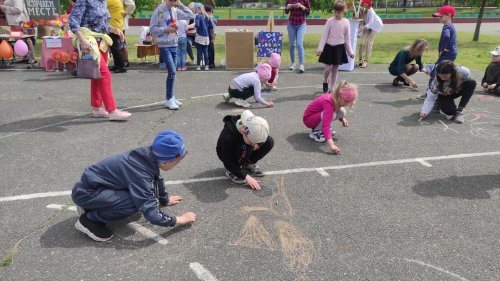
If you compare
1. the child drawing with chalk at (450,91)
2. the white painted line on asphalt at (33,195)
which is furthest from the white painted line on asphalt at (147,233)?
the child drawing with chalk at (450,91)

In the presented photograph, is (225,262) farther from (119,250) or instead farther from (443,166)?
(443,166)

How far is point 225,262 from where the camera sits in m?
2.68

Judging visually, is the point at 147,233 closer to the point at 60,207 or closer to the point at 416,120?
the point at 60,207

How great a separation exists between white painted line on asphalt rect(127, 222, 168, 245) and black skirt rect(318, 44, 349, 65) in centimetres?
539

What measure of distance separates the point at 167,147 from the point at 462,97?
5061 mm

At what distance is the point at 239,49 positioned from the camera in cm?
1023

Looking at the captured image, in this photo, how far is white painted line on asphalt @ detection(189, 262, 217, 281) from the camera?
253 centimetres

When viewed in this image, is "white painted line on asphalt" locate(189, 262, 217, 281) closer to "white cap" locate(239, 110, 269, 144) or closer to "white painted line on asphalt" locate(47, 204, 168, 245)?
"white painted line on asphalt" locate(47, 204, 168, 245)

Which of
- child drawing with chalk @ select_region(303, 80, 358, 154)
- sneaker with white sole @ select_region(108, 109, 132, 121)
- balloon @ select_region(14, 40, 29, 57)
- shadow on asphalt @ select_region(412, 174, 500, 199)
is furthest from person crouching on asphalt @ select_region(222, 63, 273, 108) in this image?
balloon @ select_region(14, 40, 29, 57)

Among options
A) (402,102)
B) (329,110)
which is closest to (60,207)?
(329,110)

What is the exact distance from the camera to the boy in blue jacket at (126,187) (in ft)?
8.95

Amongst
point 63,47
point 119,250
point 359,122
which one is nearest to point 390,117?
point 359,122

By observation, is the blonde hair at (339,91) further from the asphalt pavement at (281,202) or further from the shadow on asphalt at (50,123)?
the shadow on asphalt at (50,123)

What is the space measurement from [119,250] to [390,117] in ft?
15.6
